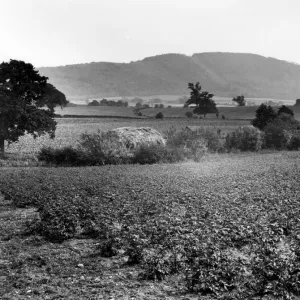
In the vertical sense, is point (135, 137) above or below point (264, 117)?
below

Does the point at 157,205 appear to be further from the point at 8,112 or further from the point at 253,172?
the point at 8,112

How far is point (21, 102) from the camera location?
44.7 metres

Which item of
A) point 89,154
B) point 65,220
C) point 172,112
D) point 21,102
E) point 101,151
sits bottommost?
point 65,220

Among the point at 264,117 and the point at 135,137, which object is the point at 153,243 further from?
the point at 264,117

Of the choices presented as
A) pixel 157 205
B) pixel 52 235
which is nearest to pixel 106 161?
pixel 157 205

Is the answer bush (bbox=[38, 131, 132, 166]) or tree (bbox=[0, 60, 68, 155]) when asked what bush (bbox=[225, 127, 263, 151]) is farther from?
tree (bbox=[0, 60, 68, 155])

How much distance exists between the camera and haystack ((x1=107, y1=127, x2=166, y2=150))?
4441cm

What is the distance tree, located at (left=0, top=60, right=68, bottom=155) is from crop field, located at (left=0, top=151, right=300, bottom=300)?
67.8ft

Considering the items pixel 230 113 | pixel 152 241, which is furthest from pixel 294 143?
pixel 230 113

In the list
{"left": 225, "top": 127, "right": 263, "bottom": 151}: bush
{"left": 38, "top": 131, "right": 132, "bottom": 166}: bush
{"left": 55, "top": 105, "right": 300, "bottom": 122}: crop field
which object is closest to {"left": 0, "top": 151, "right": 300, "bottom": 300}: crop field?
{"left": 38, "top": 131, "right": 132, "bottom": 166}: bush

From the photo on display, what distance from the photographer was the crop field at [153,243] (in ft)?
33.4

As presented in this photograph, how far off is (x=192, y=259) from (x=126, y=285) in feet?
6.53

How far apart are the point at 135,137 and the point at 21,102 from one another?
11.2 meters

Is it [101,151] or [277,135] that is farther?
[277,135]
